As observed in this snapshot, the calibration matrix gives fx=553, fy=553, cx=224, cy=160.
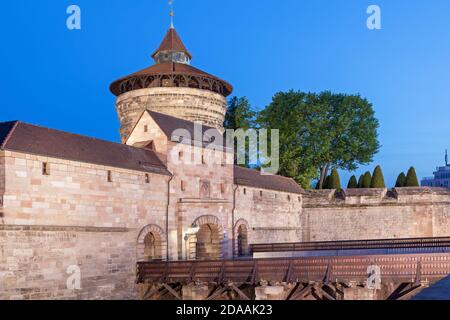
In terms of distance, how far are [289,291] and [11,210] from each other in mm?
9838

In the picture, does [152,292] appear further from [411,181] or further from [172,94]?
[411,181]

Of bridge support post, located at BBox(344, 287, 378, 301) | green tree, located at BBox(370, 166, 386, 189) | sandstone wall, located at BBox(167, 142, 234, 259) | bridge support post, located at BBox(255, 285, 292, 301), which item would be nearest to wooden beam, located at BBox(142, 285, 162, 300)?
sandstone wall, located at BBox(167, 142, 234, 259)

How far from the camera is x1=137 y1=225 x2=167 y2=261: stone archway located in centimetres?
2425

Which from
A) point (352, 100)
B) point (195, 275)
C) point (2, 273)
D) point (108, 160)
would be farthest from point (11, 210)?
point (352, 100)

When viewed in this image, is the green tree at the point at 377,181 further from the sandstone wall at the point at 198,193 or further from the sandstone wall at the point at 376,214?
the sandstone wall at the point at 198,193

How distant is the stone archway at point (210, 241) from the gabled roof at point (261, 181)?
11.1ft

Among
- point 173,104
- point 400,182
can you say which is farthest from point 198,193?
point 400,182

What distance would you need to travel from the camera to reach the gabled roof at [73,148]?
18922mm

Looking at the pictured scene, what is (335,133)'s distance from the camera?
47.1m

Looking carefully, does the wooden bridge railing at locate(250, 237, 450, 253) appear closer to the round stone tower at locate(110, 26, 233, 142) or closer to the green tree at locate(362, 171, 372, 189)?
the round stone tower at locate(110, 26, 233, 142)

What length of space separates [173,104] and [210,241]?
14.9 metres

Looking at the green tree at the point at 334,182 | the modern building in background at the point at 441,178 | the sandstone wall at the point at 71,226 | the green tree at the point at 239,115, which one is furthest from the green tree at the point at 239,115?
the modern building in background at the point at 441,178

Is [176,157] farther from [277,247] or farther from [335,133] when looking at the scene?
[335,133]

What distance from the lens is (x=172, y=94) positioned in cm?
4038
